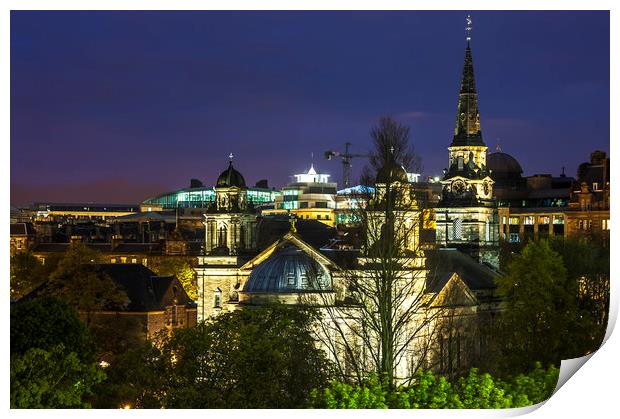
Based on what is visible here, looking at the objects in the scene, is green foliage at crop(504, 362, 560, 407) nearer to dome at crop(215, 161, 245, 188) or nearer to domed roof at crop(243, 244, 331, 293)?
domed roof at crop(243, 244, 331, 293)

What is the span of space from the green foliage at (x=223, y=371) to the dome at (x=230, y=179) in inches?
1217

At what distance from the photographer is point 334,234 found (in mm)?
100312

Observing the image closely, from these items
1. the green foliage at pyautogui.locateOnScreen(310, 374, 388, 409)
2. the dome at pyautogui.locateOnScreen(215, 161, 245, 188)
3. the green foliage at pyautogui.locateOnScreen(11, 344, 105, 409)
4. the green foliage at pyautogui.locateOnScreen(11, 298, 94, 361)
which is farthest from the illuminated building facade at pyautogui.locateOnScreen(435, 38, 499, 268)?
the green foliage at pyautogui.locateOnScreen(310, 374, 388, 409)

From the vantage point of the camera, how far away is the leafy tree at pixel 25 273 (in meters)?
87.4

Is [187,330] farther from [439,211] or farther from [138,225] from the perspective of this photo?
[138,225]

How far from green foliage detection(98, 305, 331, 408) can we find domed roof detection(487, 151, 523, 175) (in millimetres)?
91315

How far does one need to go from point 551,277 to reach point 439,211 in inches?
752

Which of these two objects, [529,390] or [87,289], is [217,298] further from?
[529,390]

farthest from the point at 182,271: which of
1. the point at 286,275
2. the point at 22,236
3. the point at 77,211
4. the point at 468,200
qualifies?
the point at 77,211

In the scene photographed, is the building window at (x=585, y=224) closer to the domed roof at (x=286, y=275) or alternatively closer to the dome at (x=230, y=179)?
the dome at (x=230, y=179)

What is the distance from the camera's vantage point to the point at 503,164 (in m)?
136

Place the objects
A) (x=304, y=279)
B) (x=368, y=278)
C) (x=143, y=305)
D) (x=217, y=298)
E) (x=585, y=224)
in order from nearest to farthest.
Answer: (x=368, y=278) → (x=304, y=279) → (x=217, y=298) → (x=143, y=305) → (x=585, y=224)

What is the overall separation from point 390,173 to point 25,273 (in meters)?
52.2
